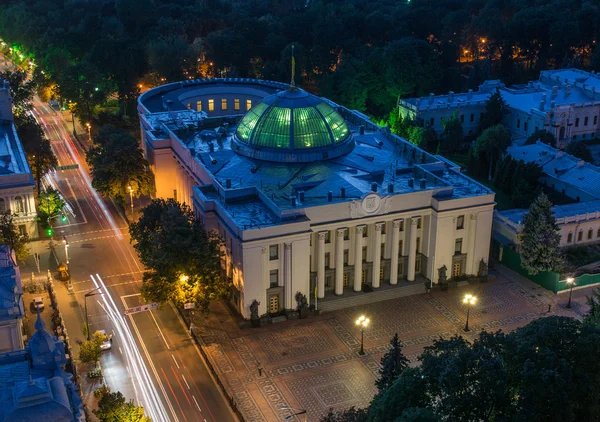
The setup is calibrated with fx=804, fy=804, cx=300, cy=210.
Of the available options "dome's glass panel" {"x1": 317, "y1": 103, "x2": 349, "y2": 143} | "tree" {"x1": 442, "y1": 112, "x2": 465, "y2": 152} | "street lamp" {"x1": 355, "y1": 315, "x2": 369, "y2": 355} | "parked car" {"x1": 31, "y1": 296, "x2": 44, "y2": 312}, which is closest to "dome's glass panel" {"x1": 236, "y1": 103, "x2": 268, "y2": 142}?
"dome's glass panel" {"x1": 317, "y1": 103, "x2": 349, "y2": 143}

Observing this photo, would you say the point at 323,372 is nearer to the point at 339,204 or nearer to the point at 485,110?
the point at 339,204

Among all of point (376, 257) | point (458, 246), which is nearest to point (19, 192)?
point (376, 257)

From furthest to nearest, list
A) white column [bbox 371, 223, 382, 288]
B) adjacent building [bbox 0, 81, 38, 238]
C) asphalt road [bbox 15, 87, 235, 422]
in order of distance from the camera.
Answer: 1. adjacent building [bbox 0, 81, 38, 238]
2. white column [bbox 371, 223, 382, 288]
3. asphalt road [bbox 15, 87, 235, 422]

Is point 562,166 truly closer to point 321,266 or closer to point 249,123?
point 249,123

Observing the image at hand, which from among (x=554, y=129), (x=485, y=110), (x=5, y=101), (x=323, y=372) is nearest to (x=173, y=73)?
(x=5, y=101)

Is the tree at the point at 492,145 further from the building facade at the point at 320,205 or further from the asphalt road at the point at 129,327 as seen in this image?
the asphalt road at the point at 129,327

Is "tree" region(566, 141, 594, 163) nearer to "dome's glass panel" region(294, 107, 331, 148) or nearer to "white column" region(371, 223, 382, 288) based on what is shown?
"dome's glass panel" region(294, 107, 331, 148)

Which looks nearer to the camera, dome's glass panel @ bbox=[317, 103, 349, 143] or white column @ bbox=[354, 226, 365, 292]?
white column @ bbox=[354, 226, 365, 292]
